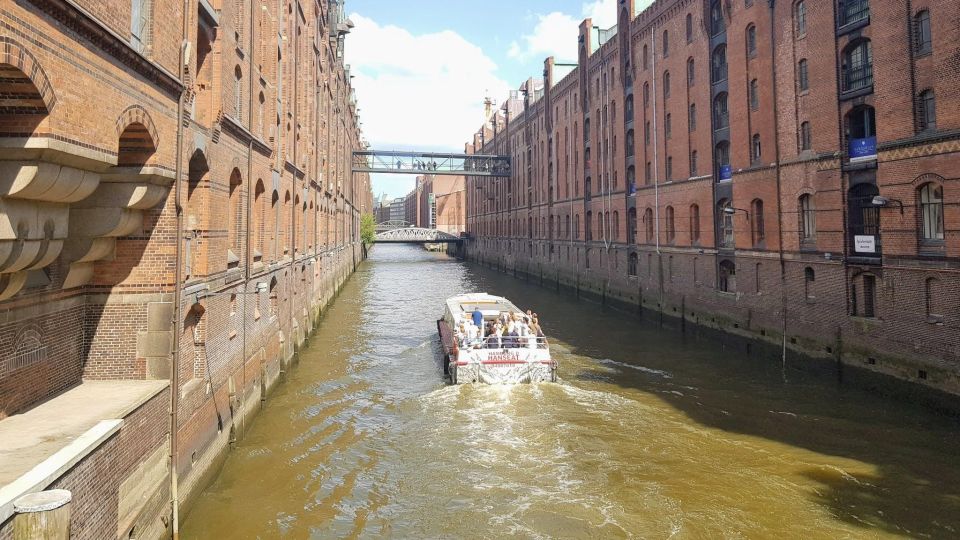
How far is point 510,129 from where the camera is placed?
67312mm

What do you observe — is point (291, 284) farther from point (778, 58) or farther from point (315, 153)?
point (778, 58)

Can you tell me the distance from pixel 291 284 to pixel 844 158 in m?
19.0

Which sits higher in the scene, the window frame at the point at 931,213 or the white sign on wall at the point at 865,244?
the window frame at the point at 931,213

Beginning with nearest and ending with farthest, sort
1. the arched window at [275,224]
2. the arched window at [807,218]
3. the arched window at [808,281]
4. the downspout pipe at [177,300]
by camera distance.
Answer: the downspout pipe at [177,300] → the arched window at [275,224] → the arched window at [808,281] → the arched window at [807,218]

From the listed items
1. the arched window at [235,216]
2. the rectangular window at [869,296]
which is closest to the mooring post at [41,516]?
the arched window at [235,216]

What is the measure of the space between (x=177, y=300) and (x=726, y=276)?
23159 mm

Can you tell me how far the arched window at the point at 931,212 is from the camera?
1512 cm

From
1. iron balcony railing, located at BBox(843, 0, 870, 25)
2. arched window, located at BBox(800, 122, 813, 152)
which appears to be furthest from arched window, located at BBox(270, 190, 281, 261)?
iron balcony railing, located at BBox(843, 0, 870, 25)

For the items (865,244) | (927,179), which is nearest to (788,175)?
(865,244)

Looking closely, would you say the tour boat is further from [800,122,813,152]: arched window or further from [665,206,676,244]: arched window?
[665,206,676,244]: arched window

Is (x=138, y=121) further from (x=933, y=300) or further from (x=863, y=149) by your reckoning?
(x=863, y=149)

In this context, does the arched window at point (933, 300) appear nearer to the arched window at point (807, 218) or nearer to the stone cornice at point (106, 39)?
the arched window at point (807, 218)

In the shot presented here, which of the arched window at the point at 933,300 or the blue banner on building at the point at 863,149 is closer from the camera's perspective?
the arched window at the point at 933,300

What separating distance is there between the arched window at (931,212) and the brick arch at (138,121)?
18092mm
